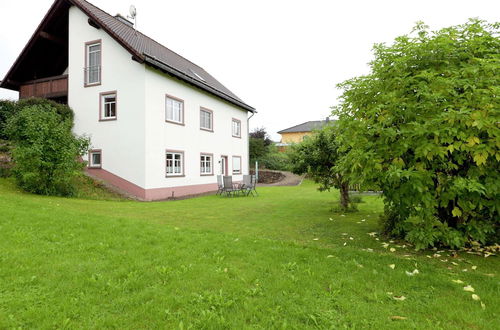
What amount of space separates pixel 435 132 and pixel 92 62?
16.1 m

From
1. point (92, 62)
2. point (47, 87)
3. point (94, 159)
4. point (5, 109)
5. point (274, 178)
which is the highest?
point (92, 62)

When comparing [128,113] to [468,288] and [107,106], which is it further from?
[468,288]

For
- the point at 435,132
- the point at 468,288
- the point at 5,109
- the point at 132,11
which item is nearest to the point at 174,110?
the point at 5,109

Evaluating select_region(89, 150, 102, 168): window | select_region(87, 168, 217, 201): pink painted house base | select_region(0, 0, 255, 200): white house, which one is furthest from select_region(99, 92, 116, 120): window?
select_region(87, 168, 217, 201): pink painted house base

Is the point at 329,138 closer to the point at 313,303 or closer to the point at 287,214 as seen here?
the point at 287,214

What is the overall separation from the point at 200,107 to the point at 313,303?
53.3ft

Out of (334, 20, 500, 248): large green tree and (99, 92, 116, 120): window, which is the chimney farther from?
(334, 20, 500, 248): large green tree

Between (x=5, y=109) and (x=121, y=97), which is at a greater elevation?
(x=121, y=97)

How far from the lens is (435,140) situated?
407cm

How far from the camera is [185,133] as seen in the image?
16.4 m

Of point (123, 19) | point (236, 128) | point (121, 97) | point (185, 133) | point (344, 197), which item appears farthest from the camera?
point (236, 128)

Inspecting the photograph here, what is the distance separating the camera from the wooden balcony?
51.9 feet

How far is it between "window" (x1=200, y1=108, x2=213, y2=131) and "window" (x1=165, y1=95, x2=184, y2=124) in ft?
7.04

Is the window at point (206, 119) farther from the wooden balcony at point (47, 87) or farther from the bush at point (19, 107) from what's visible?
the wooden balcony at point (47, 87)
